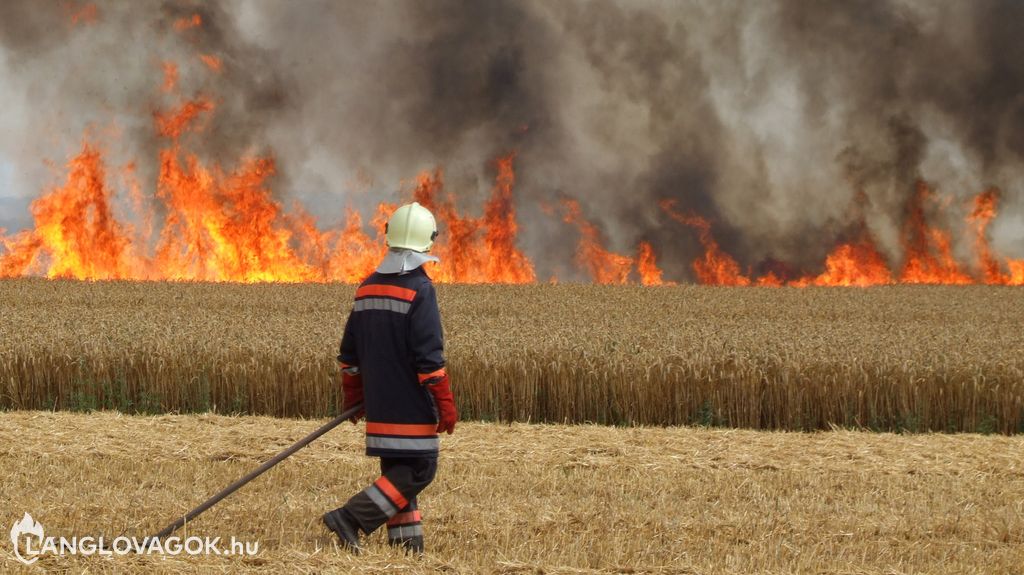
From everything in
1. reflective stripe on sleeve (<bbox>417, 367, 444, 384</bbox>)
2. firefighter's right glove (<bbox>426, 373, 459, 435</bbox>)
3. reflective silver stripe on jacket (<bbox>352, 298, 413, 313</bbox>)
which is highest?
reflective silver stripe on jacket (<bbox>352, 298, 413, 313</bbox>)

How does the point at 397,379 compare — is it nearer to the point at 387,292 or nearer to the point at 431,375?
the point at 431,375

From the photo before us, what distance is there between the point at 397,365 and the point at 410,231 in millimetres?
790

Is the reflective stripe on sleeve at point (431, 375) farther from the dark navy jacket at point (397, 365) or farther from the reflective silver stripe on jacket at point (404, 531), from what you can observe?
the reflective silver stripe on jacket at point (404, 531)

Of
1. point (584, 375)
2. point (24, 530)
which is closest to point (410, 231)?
point (24, 530)

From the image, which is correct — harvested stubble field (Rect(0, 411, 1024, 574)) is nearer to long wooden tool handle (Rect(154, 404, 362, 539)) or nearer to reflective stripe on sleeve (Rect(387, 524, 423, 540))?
reflective stripe on sleeve (Rect(387, 524, 423, 540))

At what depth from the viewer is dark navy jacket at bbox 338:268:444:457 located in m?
6.31

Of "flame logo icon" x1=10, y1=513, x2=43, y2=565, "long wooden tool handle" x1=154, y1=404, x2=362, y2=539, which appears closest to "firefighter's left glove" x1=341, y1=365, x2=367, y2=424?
"long wooden tool handle" x1=154, y1=404, x2=362, y2=539

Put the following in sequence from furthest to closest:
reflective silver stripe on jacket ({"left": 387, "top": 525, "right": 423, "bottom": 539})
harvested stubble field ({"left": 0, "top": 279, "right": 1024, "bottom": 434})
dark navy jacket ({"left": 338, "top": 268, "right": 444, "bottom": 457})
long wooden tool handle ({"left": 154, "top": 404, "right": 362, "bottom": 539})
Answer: harvested stubble field ({"left": 0, "top": 279, "right": 1024, "bottom": 434}), reflective silver stripe on jacket ({"left": 387, "top": 525, "right": 423, "bottom": 539}), long wooden tool handle ({"left": 154, "top": 404, "right": 362, "bottom": 539}), dark navy jacket ({"left": 338, "top": 268, "right": 444, "bottom": 457})

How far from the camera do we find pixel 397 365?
251 inches

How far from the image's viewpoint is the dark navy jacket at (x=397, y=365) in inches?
249

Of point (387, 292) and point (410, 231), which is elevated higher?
point (410, 231)

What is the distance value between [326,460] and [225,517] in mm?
2353

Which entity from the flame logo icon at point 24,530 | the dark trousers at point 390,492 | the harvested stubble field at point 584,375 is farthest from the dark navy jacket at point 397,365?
the harvested stubble field at point 584,375

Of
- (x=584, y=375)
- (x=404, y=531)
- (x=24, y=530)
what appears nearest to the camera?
(x=404, y=531)
